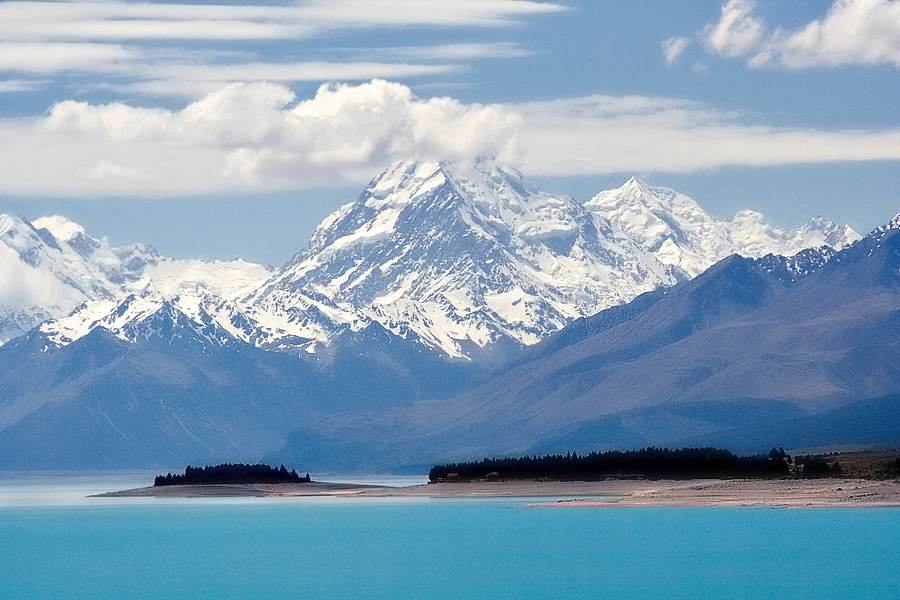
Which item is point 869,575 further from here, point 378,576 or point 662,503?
point 662,503

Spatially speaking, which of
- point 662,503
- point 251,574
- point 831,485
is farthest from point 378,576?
point 831,485

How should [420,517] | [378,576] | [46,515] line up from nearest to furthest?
[378,576], [420,517], [46,515]

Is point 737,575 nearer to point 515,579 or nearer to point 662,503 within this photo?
point 515,579

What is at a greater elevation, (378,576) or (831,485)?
(831,485)

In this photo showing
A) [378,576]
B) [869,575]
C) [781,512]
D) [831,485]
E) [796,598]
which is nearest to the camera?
[796,598]

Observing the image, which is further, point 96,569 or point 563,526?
point 563,526

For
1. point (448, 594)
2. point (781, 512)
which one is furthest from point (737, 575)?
point (781, 512)
